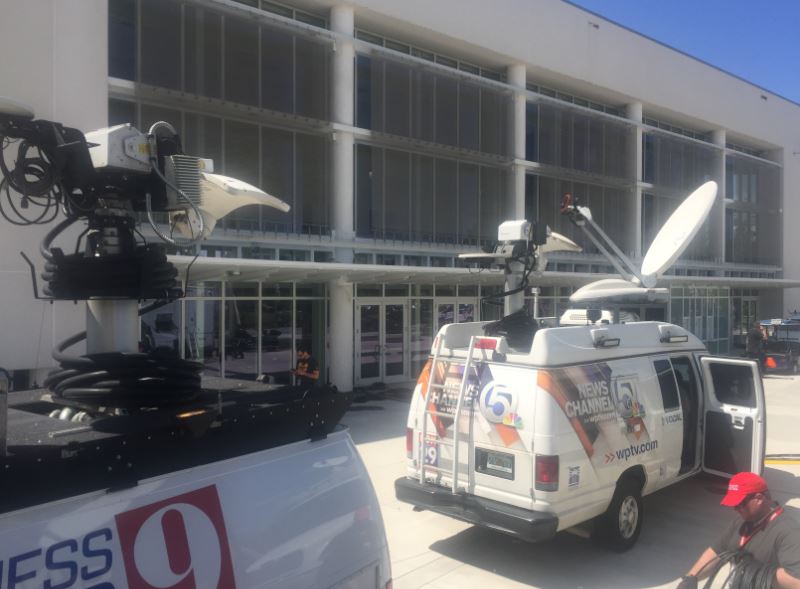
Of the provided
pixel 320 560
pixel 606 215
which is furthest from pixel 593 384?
pixel 606 215

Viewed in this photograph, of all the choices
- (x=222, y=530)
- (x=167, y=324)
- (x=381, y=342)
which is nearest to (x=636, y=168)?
(x=381, y=342)

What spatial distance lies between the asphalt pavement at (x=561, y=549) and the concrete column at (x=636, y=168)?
16700mm

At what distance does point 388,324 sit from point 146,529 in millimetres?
15957

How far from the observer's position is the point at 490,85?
19.6 m

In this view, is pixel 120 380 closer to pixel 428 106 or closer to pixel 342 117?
pixel 342 117

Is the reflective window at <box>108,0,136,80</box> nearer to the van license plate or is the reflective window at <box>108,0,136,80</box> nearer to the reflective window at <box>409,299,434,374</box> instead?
the reflective window at <box>409,299,434,374</box>

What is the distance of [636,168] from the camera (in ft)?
81.4

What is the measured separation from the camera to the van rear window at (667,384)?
7.14m

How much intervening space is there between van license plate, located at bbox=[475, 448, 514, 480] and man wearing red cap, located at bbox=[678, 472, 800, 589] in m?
1.88

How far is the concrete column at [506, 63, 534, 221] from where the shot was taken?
67.1ft

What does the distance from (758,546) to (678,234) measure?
245 inches

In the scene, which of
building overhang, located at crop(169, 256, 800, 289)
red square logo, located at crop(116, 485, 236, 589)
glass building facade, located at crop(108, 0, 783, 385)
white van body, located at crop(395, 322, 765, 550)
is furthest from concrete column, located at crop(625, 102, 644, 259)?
red square logo, located at crop(116, 485, 236, 589)

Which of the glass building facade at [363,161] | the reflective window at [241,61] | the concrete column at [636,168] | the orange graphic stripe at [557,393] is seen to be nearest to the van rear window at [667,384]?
the orange graphic stripe at [557,393]

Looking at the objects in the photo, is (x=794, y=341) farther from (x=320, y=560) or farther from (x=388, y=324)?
(x=320, y=560)
